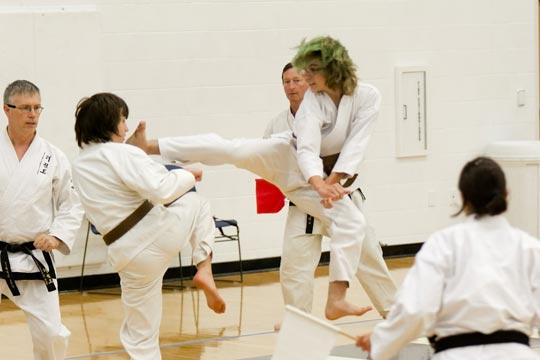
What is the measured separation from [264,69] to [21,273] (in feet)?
14.9

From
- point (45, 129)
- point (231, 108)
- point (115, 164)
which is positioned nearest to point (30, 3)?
point (45, 129)

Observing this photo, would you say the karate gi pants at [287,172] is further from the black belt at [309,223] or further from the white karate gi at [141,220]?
the white karate gi at [141,220]

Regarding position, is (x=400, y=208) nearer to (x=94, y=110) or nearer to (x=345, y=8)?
(x=345, y=8)

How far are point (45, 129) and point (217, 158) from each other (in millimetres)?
3608

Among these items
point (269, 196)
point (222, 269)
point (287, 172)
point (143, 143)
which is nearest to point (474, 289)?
point (287, 172)

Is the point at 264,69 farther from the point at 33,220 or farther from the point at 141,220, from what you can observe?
the point at 141,220

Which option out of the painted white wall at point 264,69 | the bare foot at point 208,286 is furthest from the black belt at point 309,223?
the painted white wall at point 264,69

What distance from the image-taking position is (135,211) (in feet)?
14.9

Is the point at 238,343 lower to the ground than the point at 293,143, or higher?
lower

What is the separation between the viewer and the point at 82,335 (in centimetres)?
668

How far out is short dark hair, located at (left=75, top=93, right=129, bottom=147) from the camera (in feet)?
14.9

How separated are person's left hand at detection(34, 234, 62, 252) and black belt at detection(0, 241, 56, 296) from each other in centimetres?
5

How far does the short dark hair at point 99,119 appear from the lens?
4.54m

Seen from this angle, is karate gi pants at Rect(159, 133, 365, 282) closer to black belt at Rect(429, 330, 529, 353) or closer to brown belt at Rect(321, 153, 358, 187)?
brown belt at Rect(321, 153, 358, 187)
